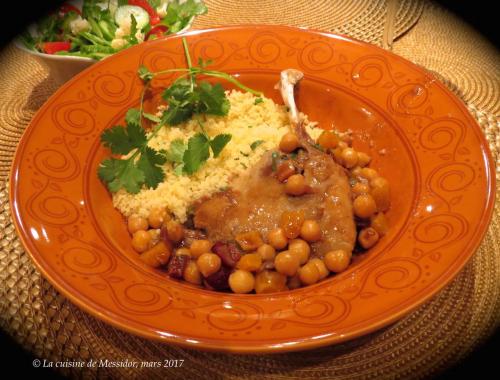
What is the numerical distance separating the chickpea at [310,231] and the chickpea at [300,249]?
0.04m

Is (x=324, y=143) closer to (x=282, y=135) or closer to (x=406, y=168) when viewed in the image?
(x=282, y=135)

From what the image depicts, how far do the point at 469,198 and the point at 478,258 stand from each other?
16.4 inches

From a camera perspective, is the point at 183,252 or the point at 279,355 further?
the point at 183,252

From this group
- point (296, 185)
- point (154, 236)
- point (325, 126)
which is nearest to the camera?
point (296, 185)

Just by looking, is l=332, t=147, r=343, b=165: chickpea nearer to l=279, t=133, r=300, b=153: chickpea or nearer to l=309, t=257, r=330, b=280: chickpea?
l=279, t=133, r=300, b=153: chickpea

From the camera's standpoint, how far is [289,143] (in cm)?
282

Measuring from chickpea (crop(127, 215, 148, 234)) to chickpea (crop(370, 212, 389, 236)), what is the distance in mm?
1291

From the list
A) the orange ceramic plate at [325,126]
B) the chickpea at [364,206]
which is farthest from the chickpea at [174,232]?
the chickpea at [364,206]

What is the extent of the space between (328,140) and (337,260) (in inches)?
37.8

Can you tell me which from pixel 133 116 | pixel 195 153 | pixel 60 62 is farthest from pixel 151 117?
pixel 60 62

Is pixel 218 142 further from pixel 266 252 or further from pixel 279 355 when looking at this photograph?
pixel 279 355

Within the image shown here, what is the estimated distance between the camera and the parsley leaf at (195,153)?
9.08 ft

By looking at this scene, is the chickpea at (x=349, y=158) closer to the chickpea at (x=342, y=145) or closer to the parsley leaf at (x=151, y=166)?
the chickpea at (x=342, y=145)

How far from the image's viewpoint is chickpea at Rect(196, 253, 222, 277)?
2377mm
